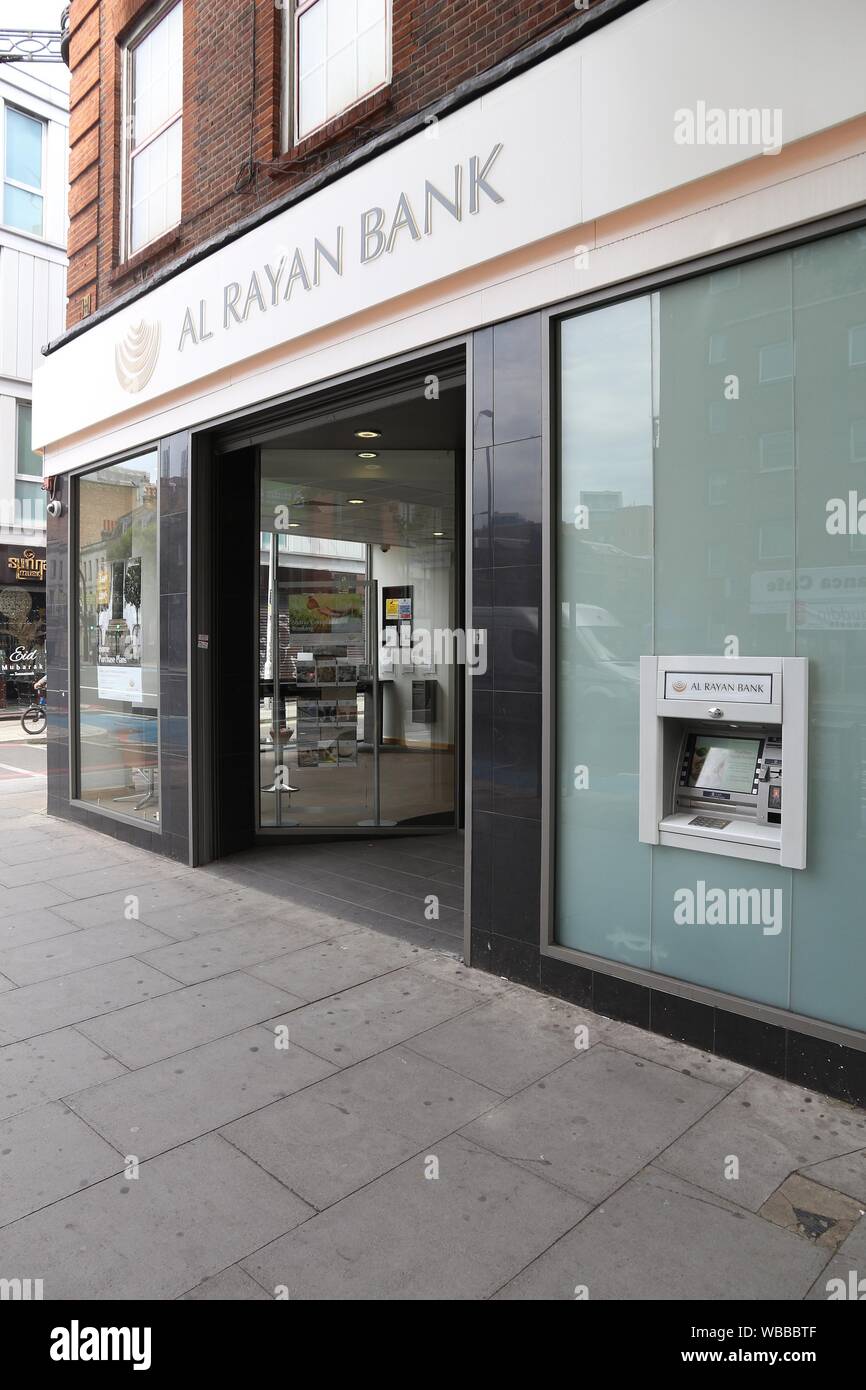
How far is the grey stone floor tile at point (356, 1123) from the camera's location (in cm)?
312

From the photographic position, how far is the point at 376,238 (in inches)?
214

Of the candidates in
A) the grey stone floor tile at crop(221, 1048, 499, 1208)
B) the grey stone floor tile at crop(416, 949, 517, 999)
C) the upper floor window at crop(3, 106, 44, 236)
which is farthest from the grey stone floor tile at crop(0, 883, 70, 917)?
the upper floor window at crop(3, 106, 44, 236)

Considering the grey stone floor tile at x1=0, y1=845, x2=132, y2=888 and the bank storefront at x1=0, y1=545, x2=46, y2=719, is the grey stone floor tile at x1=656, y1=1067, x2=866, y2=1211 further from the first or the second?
the bank storefront at x1=0, y1=545, x2=46, y2=719

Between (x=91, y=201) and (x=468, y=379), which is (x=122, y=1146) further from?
(x=91, y=201)

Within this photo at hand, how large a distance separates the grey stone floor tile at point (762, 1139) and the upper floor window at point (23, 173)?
25284 mm

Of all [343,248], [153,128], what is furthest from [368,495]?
[153,128]

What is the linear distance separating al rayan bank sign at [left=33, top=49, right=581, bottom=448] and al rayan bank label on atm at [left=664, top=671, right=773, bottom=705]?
239cm

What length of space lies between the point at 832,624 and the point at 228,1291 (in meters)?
3.25

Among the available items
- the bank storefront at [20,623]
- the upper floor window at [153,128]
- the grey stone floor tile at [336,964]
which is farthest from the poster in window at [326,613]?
the bank storefront at [20,623]

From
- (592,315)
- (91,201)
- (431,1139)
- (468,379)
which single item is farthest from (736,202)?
(91,201)

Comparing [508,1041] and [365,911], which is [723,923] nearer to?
[508,1041]
